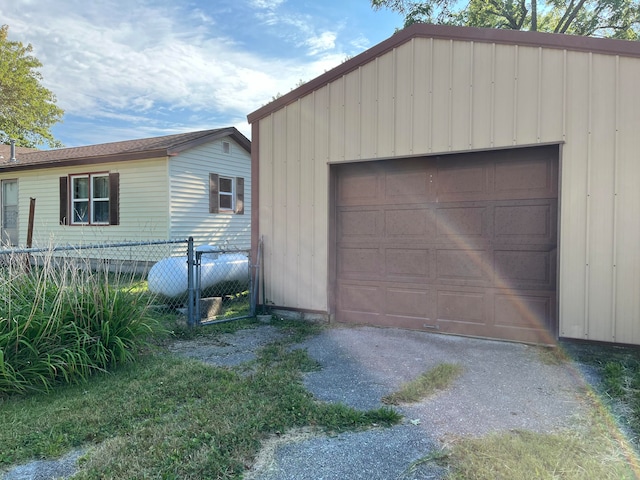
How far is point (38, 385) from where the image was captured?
336 centimetres

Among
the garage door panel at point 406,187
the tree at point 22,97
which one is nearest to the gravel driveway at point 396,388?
the garage door panel at point 406,187

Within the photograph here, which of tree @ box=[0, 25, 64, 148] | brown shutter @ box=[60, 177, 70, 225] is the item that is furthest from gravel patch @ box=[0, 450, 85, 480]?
tree @ box=[0, 25, 64, 148]

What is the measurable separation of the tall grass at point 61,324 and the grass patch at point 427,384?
2526 mm

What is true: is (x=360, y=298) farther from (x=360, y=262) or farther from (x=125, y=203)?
(x=125, y=203)

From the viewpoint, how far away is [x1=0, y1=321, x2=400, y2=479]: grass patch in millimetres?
2320

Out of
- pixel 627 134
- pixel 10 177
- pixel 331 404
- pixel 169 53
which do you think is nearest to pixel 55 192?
pixel 10 177

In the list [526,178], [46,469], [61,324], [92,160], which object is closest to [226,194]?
[92,160]

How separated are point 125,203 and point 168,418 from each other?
31.4ft

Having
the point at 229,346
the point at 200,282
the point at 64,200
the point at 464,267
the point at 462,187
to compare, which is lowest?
the point at 229,346

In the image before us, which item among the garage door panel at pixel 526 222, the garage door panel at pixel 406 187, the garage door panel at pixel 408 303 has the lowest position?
the garage door panel at pixel 408 303

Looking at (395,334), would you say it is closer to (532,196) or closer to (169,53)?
(532,196)

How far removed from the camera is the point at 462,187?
5.16m

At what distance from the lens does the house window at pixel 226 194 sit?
11845 mm

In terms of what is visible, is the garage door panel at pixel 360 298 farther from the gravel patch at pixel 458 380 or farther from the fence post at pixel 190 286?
the fence post at pixel 190 286
